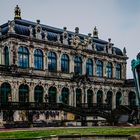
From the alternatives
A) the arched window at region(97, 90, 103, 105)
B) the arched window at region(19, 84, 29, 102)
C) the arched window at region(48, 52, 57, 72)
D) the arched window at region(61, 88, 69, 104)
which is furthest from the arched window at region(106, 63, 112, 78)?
the arched window at region(19, 84, 29, 102)

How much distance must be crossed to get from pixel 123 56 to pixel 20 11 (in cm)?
2406

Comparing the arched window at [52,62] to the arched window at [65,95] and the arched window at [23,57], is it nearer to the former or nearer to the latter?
the arched window at [65,95]

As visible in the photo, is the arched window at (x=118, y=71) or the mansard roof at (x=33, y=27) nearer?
the mansard roof at (x=33, y=27)

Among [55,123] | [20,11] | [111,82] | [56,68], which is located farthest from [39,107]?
[111,82]

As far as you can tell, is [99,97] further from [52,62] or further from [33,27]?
[33,27]

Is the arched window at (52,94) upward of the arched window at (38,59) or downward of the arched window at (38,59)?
downward

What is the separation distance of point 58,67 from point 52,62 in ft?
4.60

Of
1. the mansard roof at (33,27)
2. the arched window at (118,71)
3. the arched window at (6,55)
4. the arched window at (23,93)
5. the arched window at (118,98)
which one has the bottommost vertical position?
the arched window at (118,98)

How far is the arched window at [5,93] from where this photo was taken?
57.7 metres

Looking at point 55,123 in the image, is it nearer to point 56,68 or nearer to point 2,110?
point 2,110

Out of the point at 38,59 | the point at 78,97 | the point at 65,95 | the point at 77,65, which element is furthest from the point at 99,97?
the point at 38,59

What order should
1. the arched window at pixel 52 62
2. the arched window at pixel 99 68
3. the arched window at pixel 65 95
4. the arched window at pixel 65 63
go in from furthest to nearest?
the arched window at pixel 99 68, the arched window at pixel 65 63, the arched window at pixel 65 95, the arched window at pixel 52 62

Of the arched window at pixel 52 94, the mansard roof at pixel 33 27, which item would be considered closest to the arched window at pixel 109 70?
the mansard roof at pixel 33 27

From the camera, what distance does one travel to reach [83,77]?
7081cm
